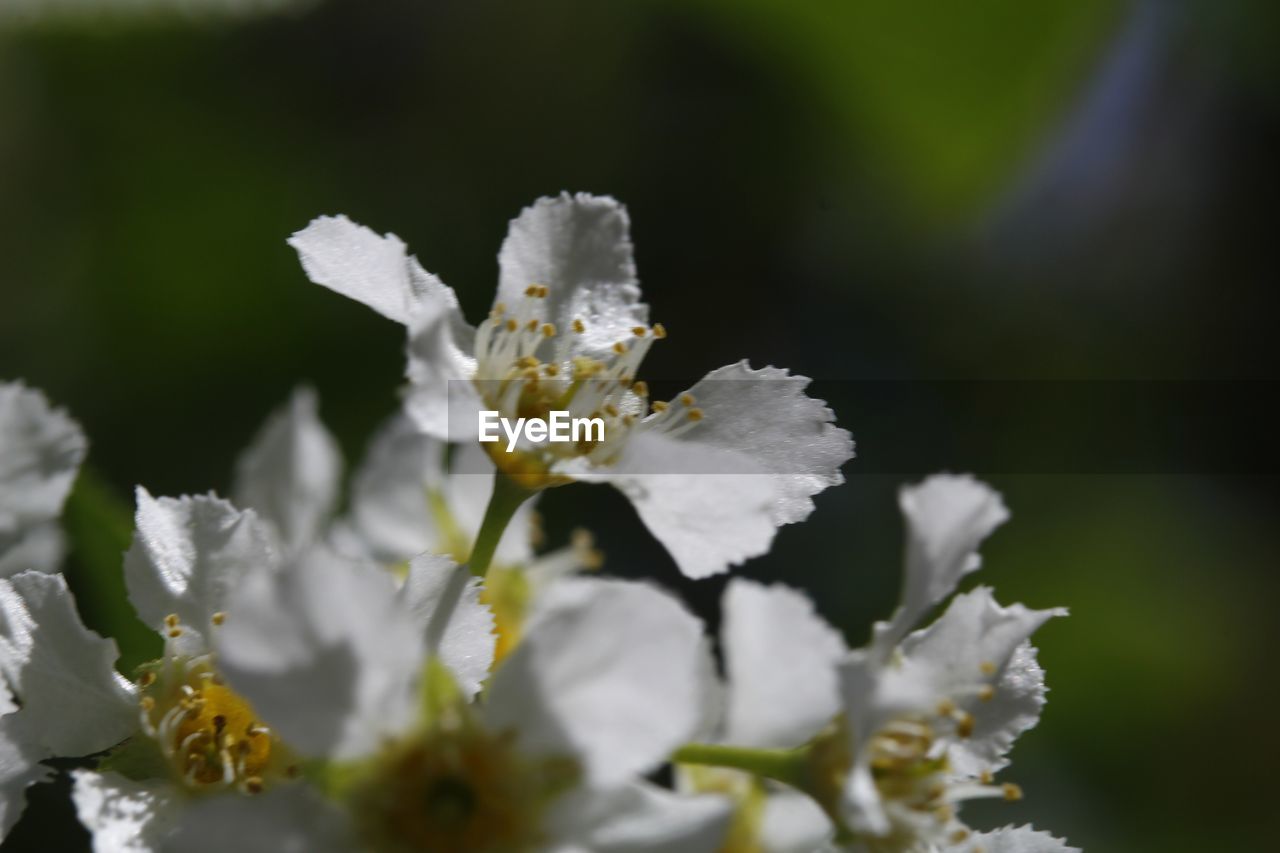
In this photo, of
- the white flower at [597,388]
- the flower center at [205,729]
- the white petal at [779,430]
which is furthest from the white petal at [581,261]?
the flower center at [205,729]

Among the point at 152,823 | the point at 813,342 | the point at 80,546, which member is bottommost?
the point at 152,823

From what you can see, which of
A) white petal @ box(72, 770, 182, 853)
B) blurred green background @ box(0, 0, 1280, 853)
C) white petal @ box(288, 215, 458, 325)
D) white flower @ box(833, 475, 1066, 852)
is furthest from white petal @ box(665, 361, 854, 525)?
blurred green background @ box(0, 0, 1280, 853)

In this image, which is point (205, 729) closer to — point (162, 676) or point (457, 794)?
point (162, 676)

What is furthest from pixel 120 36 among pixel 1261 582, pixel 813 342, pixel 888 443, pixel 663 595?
pixel 1261 582

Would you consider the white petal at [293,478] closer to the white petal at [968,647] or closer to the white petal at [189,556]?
the white petal at [189,556]

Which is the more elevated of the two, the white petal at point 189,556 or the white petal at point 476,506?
the white petal at point 476,506

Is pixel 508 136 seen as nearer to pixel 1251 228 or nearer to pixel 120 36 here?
pixel 120 36

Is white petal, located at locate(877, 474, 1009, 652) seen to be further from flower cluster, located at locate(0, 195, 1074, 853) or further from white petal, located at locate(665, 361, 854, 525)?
white petal, located at locate(665, 361, 854, 525)
